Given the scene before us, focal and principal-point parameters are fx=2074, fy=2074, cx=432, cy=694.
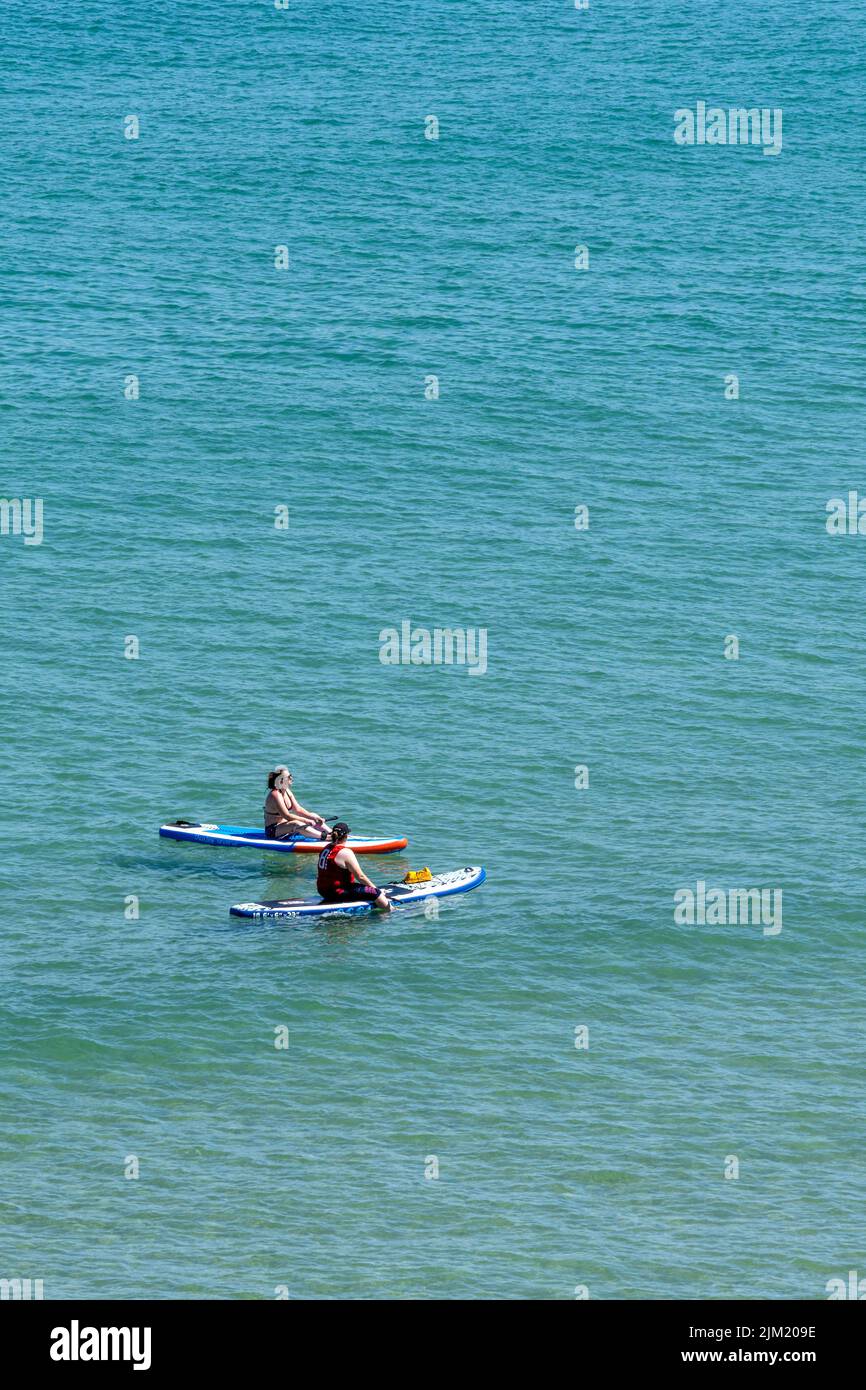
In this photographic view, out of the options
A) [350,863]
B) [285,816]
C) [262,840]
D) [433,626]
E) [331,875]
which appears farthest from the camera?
[433,626]

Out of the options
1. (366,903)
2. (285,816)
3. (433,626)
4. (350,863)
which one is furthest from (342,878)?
(433,626)

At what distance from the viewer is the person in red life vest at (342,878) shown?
34219 millimetres

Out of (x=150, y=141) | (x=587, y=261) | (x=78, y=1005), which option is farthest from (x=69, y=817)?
(x=150, y=141)

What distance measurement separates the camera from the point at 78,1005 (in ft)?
105

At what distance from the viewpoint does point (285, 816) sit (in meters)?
37.4

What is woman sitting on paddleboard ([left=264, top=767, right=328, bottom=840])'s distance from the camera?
37375 millimetres

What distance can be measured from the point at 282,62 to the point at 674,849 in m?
61.2

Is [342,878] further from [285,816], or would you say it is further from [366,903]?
[285,816]

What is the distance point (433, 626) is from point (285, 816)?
15.2m

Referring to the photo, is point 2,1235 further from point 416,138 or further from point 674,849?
point 416,138

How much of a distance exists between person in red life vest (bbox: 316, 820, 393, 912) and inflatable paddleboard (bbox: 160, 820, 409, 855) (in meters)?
2.25

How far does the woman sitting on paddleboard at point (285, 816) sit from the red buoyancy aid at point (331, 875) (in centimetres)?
271

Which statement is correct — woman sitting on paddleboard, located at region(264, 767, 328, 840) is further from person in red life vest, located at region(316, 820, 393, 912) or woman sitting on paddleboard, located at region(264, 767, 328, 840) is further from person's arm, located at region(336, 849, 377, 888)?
person's arm, located at region(336, 849, 377, 888)

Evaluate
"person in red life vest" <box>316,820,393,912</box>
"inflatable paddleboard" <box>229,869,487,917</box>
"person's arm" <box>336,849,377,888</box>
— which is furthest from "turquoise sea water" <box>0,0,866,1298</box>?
"person's arm" <box>336,849,377,888</box>
